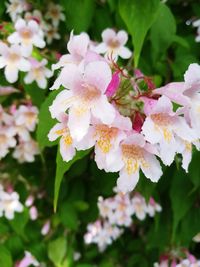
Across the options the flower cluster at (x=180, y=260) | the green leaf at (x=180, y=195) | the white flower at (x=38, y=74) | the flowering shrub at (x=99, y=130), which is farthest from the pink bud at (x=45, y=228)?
the white flower at (x=38, y=74)

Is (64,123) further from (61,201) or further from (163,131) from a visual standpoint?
(61,201)

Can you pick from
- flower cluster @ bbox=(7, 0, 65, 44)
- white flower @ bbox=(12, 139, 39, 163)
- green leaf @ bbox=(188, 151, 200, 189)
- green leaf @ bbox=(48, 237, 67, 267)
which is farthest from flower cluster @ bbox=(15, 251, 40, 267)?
flower cluster @ bbox=(7, 0, 65, 44)

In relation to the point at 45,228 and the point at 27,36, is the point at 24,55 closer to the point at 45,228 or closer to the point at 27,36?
the point at 27,36

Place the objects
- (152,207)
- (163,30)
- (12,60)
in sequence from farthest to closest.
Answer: (152,207)
(163,30)
(12,60)

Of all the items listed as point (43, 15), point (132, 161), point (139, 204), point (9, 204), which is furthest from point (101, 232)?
point (132, 161)

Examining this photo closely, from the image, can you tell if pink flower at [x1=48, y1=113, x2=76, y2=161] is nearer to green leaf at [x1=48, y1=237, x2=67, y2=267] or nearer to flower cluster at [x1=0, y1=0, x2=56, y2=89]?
flower cluster at [x1=0, y1=0, x2=56, y2=89]
